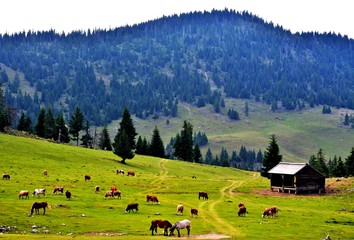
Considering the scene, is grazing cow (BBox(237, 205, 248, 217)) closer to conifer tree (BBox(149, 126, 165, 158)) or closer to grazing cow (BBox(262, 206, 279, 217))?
grazing cow (BBox(262, 206, 279, 217))

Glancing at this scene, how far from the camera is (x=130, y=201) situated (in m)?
60.2

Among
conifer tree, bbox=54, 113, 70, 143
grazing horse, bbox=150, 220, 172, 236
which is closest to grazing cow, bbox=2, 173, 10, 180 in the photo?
grazing horse, bbox=150, 220, 172, 236

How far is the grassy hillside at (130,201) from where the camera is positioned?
41.5 m

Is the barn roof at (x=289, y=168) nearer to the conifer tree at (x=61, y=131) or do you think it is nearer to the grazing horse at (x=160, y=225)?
the grazing horse at (x=160, y=225)

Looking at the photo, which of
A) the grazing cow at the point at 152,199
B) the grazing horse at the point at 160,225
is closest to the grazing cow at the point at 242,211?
the grazing cow at the point at 152,199

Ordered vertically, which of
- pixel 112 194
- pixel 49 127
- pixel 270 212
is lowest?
pixel 270 212

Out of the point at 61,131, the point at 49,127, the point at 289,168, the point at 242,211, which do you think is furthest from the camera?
the point at 49,127

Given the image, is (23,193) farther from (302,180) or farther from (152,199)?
(302,180)

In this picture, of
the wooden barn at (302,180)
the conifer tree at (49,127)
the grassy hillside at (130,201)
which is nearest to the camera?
the grassy hillside at (130,201)

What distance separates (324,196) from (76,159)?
182ft

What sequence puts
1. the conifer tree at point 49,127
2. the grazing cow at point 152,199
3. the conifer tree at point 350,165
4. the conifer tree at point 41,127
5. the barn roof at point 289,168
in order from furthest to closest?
the conifer tree at point 41,127, the conifer tree at point 49,127, the conifer tree at point 350,165, the barn roof at point 289,168, the grazing cow at point 152,199

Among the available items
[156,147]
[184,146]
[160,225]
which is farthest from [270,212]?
[156,147]

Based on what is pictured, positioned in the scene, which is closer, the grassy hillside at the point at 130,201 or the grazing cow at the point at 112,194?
the grassy hillside at the point at 130,201

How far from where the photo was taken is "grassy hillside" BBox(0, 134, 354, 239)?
4147 centimetres
